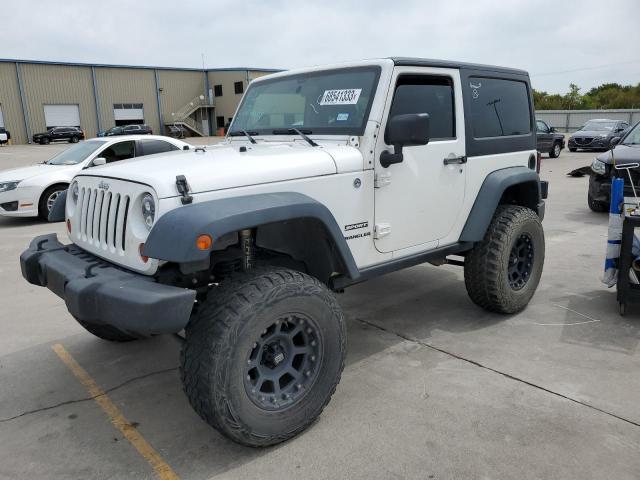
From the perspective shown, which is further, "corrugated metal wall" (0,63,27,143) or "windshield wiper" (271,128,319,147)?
"corrugated metal wall" (0,63,27,143)

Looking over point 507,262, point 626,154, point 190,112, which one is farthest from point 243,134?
point 190,112

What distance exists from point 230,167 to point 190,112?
50185 mm

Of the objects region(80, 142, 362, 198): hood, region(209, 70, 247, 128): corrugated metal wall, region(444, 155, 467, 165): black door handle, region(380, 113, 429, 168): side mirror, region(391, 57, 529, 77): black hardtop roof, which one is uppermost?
region(209, 70, 247, 128): corrugated metal wall

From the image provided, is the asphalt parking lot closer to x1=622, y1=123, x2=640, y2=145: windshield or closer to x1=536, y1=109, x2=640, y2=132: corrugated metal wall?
x1=622, y1=123, x2=640, y2=145: windshield

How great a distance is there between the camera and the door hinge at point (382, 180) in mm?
3330

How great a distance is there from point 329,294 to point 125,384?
5.44 feet

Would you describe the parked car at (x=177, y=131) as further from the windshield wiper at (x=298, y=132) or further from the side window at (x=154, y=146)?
the windshield wiper at (x=298, y=132)

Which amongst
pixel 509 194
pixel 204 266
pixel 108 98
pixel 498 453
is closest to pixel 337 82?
pixel 204 266

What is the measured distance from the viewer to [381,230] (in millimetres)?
3426

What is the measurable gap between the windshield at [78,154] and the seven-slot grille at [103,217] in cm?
714

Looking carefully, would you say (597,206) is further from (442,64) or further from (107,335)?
(107,335)

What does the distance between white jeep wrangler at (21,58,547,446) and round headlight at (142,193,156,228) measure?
0.5 inches

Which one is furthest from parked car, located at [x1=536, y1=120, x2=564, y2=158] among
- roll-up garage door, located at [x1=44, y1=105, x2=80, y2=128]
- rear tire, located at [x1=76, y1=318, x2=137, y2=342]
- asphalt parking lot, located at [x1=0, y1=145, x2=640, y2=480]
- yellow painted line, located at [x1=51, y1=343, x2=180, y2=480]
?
roll-up garage door, located at [x1=44, y1=105, x2=80, y2=128]

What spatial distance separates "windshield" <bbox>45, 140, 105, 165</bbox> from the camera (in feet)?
32.0
